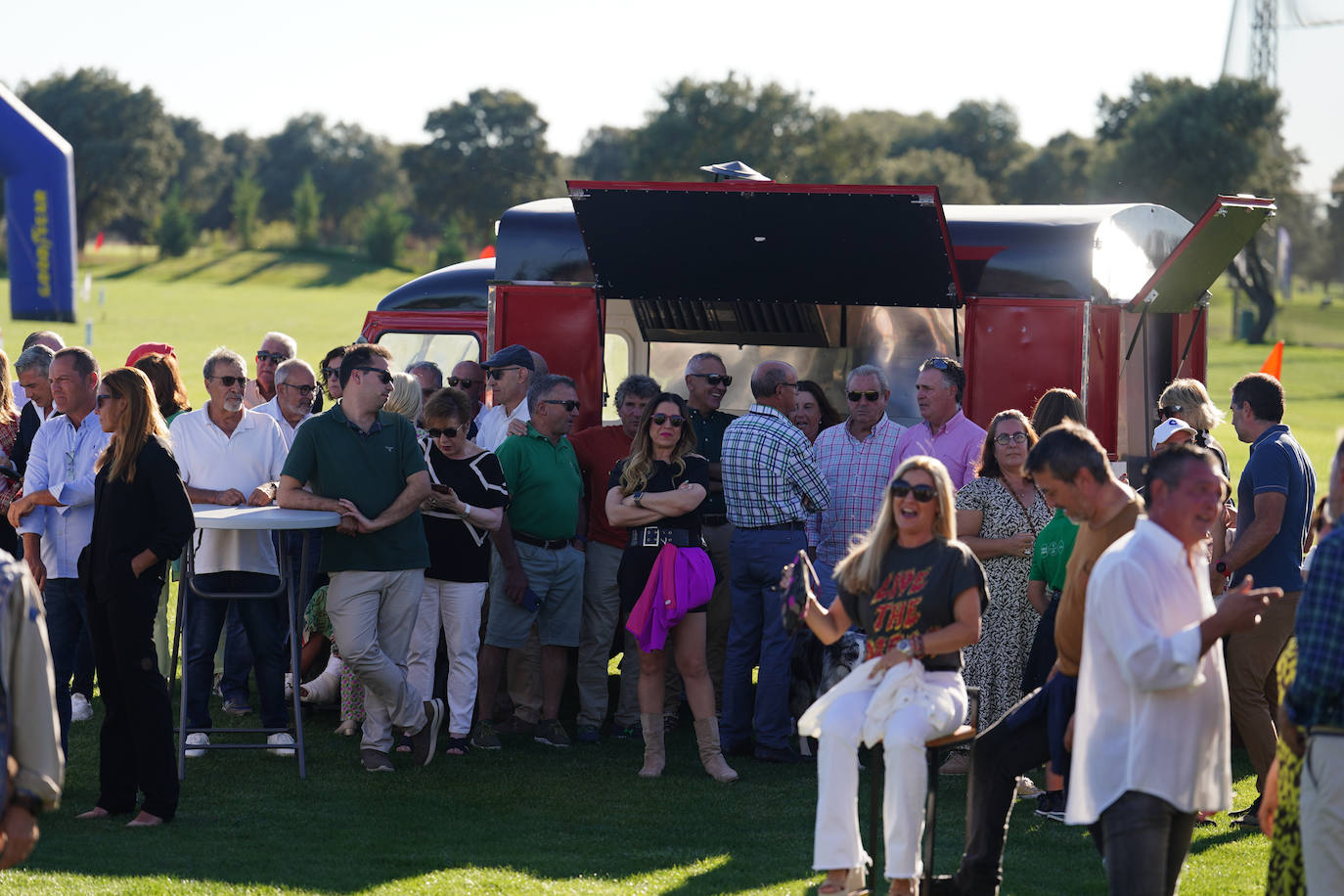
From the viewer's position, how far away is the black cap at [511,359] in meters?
8.51

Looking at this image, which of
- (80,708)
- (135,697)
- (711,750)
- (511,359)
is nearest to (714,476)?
(511,359)

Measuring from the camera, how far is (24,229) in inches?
404

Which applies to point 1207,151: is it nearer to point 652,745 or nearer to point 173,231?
point 173,231

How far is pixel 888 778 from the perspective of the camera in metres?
5.02

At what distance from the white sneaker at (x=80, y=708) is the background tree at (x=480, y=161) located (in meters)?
68.5

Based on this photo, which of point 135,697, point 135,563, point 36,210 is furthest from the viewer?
point 36,210

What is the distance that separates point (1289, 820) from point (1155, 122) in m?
53.8

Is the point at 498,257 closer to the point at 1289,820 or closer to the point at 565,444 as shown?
the point at 565,444

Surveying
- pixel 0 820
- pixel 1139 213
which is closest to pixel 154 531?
pixel 0 820

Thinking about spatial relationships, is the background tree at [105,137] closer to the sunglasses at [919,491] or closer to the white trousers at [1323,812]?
the sunglasses at [919,491]

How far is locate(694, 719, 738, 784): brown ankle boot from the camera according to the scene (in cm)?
724

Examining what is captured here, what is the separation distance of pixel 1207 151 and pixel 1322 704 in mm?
53771

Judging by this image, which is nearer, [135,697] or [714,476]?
[135,697]

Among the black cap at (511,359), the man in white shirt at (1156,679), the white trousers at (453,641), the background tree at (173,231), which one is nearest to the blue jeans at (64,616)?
the white trousers at (453,641)
